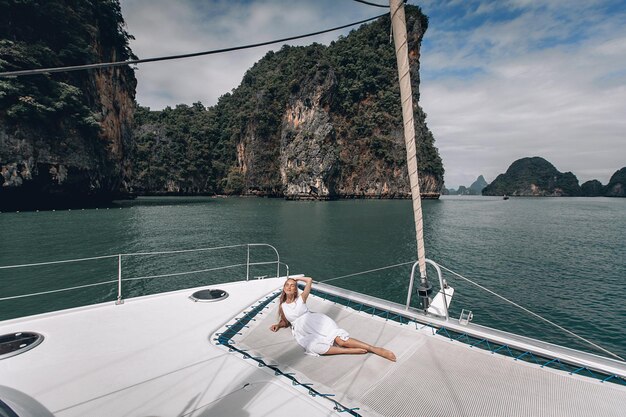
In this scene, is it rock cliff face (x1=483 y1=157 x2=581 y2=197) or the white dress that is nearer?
the white dress

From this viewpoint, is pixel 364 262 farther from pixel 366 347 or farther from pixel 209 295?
pixel 366 347

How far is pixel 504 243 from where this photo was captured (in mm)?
23531

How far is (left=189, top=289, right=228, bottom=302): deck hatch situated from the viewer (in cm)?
500

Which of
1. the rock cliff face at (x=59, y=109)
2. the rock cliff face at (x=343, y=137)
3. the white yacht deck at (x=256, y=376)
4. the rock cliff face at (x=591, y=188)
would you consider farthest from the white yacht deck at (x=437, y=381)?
the rock cliff face at (x=591, y=188)

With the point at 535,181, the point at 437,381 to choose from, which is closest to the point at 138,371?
the point at 437,381

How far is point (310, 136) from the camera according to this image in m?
72.9

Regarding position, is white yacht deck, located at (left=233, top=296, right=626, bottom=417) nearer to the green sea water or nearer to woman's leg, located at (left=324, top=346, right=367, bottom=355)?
woman's leg, located at (left=324, top=346, right=367, bottom=355)

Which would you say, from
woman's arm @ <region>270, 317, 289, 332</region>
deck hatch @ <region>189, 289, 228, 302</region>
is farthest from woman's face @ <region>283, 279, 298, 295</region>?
deck hatch @ <region>189, 289, 228, 302</region>

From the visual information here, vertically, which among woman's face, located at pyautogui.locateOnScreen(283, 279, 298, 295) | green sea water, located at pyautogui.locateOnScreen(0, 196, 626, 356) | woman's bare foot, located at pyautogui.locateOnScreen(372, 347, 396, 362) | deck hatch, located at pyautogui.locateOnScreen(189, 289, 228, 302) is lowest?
green sea water, located at pyautogui.locateOnScreen(0, 196, 626, 356)

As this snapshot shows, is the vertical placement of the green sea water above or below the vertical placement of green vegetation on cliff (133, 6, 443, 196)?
below

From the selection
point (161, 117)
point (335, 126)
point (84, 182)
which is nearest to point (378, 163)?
point (335, 126)

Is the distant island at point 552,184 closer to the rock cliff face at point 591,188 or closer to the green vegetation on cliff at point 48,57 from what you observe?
the rock cliff face at point 591,188

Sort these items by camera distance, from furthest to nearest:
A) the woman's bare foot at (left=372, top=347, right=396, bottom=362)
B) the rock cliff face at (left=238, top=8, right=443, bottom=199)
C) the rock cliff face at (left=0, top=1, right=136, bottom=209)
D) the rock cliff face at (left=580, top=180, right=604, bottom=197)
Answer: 1. the rock cliff face at (left=580, top=180, right=604, bottom=197)
2. the rock cliff face at (left=238, top=8, right=443, bottom=199)
3. the rock cliff face at (left=0, top=1, right=136, bottom=209)
4. the woman's bare foot at (left=372, top=347, right=396, bottom=362)

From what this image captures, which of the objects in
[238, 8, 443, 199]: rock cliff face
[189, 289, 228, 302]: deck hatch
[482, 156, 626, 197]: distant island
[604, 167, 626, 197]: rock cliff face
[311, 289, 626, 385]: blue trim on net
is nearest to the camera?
[311, 289, 626, 385]: blue trim on net
